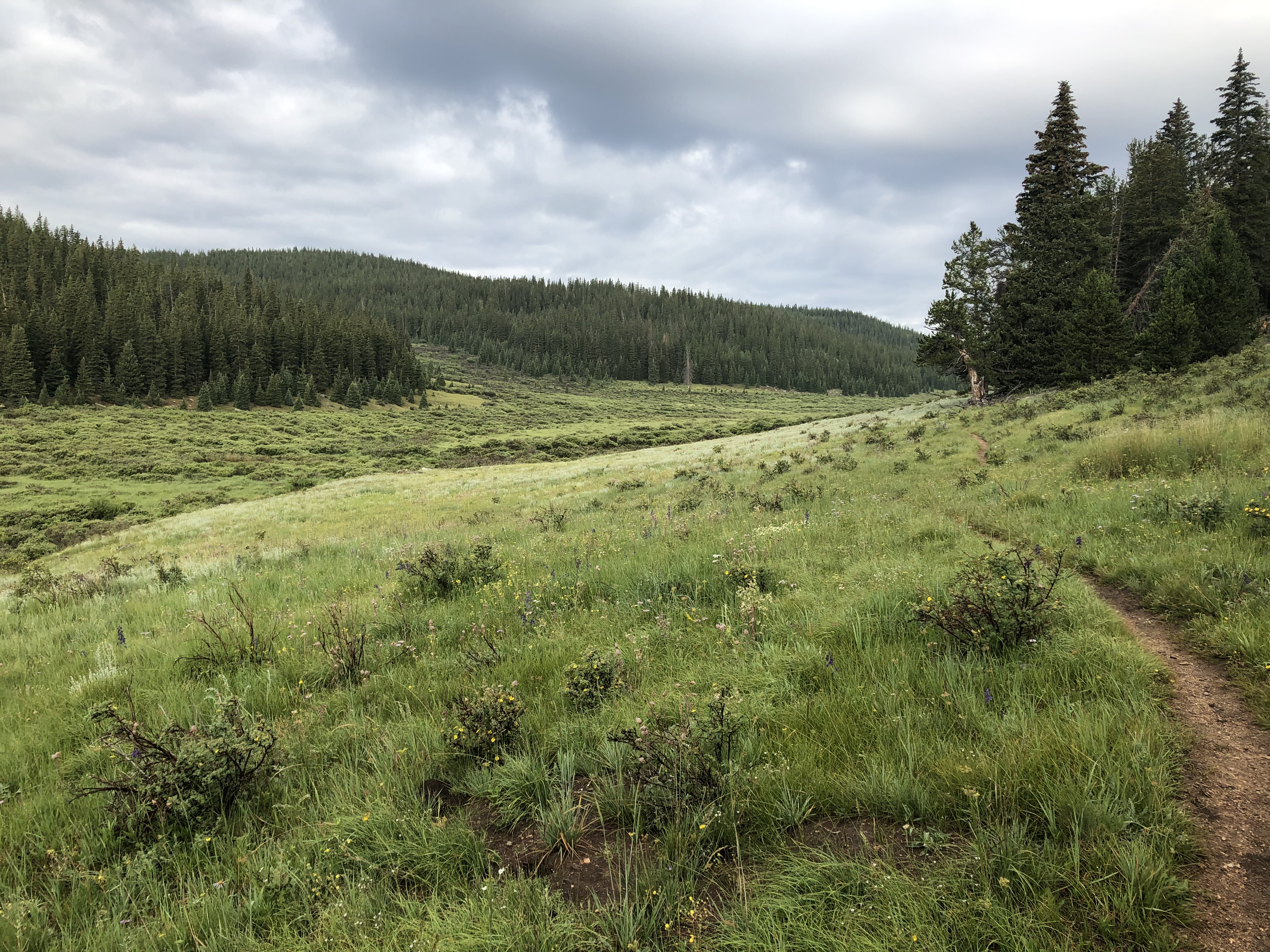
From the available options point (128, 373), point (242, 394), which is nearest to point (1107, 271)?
point (242, 394)

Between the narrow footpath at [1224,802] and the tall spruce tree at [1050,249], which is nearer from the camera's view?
the narrow footpath at [1224,802]

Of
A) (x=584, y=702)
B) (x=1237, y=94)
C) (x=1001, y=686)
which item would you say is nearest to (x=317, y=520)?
(x=584, y=702)

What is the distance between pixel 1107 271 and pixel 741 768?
185 feet

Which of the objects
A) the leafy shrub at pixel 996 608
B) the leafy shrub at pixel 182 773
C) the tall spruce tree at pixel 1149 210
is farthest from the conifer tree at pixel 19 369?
the tall spruce tree at pixel 1149 210

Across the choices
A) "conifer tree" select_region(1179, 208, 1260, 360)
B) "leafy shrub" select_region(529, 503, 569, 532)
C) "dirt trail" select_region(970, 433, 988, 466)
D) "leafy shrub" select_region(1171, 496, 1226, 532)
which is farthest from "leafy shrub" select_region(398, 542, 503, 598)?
"conifer tree" select_region(1179, 208, 1260, 360)

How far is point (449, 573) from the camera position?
8.22 metres

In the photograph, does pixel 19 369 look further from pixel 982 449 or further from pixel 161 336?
pixel 982 449

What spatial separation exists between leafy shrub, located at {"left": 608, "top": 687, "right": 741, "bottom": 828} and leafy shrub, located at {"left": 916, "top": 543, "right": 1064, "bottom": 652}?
2.24 metres

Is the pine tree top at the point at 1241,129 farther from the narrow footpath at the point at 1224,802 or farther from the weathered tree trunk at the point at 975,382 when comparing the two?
the narrow footpath at the point at 1224,802

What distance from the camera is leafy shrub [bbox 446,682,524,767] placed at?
374cm

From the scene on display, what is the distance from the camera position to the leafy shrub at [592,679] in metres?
4.32

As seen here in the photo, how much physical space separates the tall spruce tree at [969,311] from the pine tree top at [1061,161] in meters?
4.77

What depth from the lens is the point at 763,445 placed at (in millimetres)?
42438

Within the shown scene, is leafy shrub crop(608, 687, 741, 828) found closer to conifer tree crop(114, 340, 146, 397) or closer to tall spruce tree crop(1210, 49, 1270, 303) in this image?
tall spruce tree crop(1210, 49, 1270, 303)
